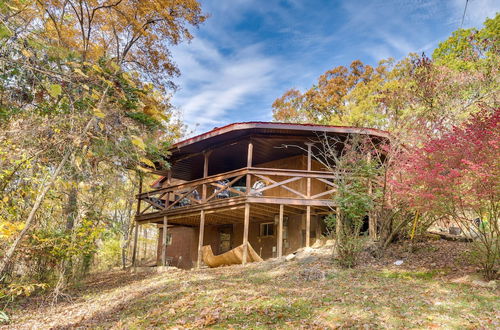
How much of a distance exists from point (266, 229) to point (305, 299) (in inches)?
366

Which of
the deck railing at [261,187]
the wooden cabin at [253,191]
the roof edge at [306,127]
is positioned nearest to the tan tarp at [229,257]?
the wooden cabin at [253,191]

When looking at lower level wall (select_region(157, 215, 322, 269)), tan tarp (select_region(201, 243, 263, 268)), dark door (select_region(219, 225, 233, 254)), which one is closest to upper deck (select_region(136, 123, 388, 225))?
lower level wall (select_region(157, 215, 322, 269))

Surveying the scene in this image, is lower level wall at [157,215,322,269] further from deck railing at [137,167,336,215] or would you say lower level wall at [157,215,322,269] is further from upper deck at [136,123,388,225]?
deck railing at [137,167,336,215]

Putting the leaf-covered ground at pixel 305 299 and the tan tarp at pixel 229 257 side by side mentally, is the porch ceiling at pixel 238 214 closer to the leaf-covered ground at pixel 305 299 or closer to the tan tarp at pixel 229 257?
the tan tarp at pixel 229 257

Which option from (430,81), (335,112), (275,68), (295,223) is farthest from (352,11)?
(335,112)

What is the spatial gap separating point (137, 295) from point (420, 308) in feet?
20.1

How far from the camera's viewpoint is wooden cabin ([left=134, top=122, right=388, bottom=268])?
40.6 ft

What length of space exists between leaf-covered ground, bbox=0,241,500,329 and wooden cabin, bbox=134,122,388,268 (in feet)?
8.23

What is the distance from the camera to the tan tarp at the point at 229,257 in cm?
1172

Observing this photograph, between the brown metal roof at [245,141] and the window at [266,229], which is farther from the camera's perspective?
the window at [266,229]

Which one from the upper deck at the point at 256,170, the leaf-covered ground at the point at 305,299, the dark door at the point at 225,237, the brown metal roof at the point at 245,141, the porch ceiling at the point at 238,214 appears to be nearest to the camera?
the leaf-covered ground at the point at 305,299

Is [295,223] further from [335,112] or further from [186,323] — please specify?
[335,112]

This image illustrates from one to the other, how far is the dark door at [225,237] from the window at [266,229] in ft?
6.34

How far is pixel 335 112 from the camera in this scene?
29.0 meters
